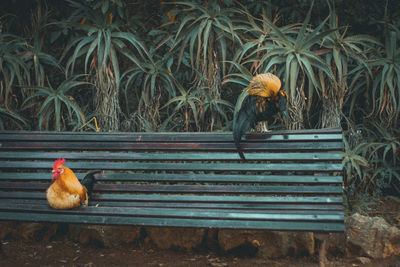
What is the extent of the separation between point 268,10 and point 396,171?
2120mm

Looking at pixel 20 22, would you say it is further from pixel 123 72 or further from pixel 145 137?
pixel 145 137

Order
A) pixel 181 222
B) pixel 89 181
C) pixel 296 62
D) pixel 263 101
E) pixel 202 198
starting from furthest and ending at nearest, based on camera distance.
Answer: pixel 296 62 < pixel 263 101 < pixel 89 181 < pixel 202 198 < pixel 181 222

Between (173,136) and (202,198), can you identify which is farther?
(173,136)

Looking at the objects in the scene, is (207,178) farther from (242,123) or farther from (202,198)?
(242,123)

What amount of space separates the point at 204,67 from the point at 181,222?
201 cm

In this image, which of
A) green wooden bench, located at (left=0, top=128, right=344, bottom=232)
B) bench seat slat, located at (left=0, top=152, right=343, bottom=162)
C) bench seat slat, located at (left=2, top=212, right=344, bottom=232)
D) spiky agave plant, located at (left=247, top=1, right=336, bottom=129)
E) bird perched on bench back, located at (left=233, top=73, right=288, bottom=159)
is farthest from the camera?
spiky agave plant, located at (left=247, top=1, right=336, bottom=129)

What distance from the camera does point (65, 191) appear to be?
2438mm

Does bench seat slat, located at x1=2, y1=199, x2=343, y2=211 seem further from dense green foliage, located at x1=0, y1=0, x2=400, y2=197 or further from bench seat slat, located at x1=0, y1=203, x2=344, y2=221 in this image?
dense green foliage, located at x1=0, y1=0, x2=400, y2=197

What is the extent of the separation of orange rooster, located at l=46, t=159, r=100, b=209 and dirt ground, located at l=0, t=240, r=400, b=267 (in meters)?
0.62

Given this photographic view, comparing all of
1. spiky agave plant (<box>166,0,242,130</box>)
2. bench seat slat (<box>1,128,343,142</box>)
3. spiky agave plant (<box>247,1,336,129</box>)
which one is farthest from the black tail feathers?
spiky agave plant (<box>247,1,336,129</box>)

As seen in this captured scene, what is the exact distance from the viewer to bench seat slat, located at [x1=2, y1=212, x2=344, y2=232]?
2.15 metres

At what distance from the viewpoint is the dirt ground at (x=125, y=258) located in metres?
2.84

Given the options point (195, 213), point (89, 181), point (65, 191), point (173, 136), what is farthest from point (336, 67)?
point (65, 191)

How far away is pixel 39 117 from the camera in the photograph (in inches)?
154
